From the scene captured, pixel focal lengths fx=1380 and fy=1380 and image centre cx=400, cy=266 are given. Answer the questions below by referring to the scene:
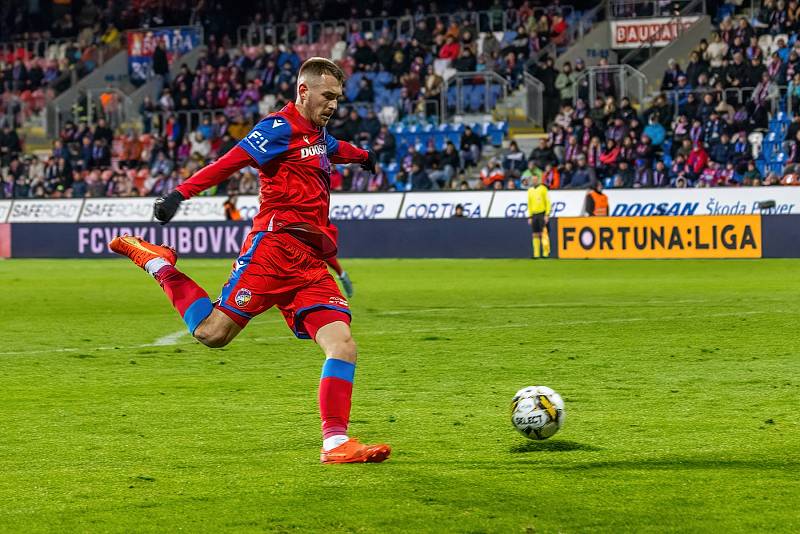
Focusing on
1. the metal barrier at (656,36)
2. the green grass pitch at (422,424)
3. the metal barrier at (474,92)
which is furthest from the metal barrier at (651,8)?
the green grass pitch at (422,424)

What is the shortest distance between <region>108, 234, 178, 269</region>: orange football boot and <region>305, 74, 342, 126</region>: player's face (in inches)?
50.1

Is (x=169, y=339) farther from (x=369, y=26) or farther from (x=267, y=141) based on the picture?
(x=369, y=26)

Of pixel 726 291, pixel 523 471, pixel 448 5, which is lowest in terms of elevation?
pixel 726 291

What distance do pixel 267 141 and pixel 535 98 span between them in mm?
28432

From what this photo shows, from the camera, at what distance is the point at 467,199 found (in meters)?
31.4

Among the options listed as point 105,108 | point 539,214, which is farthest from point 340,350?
point 105,108

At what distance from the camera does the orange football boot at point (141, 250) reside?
292 inches

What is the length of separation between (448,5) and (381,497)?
35640 millimetres

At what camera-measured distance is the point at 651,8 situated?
3584cm

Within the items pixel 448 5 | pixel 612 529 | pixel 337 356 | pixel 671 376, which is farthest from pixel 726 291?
pixel 448 5

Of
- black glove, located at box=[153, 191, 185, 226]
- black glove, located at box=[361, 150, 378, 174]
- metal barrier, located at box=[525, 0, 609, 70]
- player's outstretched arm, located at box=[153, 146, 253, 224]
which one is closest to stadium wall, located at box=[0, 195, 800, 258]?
metal barrier, located at box=[525, 0, 609, 70]

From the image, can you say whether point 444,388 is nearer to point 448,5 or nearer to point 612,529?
point 612,529

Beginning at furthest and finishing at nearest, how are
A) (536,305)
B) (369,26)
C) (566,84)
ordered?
(369,26)
(566,84)
(536,305)

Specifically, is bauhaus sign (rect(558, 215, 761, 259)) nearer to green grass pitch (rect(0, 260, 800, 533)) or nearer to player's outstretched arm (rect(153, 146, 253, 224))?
green grass pitch (rect(0, 260, 800, 533))
